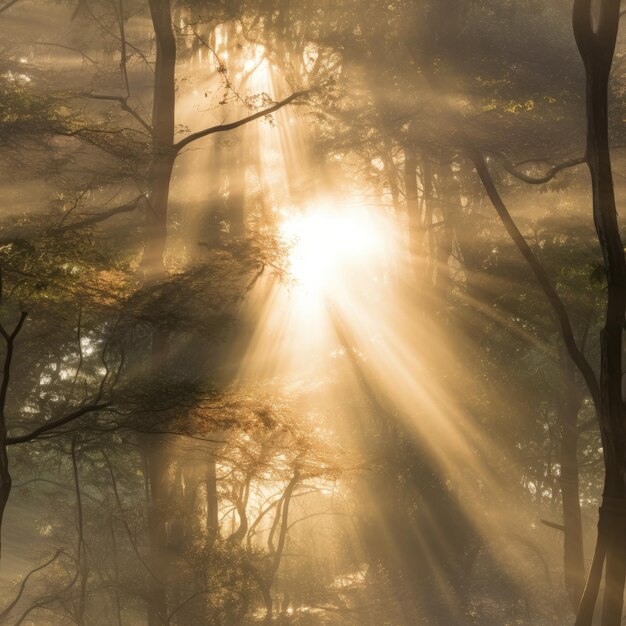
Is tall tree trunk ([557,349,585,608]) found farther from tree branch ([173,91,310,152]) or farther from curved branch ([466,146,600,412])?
curved branch ([466,146,600,412])

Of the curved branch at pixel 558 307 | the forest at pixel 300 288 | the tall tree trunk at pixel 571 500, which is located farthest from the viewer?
the tall tree trunk at pixel 571 500

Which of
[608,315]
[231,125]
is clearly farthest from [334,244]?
[608,315]

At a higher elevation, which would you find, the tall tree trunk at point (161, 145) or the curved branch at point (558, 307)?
the tall tree trunk at point (161, 145)

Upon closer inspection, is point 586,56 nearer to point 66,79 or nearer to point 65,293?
point 65,293

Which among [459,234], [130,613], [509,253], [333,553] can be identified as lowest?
[130,613]

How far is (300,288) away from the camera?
19781 mm

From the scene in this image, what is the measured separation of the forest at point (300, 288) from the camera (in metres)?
10.5

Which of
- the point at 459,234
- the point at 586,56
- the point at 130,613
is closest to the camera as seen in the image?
the point at 586,56

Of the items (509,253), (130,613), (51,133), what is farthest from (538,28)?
(130,613)

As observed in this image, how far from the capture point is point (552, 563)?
3562 cm

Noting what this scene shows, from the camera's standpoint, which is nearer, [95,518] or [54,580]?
[95,518]

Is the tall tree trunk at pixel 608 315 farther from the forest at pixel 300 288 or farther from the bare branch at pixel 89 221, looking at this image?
the bare branch at pixel 89 221

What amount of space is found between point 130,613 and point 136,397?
19343 millimetres

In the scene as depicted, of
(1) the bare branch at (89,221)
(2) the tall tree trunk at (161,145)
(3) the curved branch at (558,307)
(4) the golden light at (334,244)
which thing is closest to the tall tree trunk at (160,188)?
(2) the tall tree trunk at (161,145)
